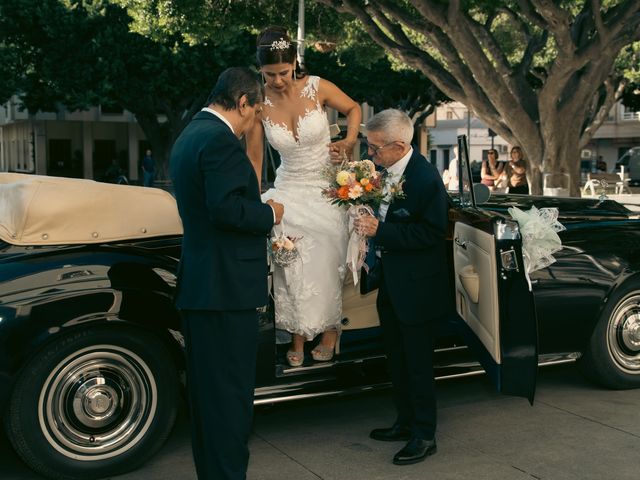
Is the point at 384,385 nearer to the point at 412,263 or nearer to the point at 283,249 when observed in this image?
the point at 412,263

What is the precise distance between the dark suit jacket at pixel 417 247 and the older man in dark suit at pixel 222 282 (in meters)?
0.91

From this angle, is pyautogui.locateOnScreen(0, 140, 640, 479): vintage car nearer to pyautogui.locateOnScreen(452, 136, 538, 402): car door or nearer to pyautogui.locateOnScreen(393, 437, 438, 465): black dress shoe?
pyautogui.locateOnScreen(452, 136, 538, 402): car door

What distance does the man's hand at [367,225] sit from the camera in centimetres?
421

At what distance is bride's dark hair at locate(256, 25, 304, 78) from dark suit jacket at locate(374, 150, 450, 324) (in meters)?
0.87

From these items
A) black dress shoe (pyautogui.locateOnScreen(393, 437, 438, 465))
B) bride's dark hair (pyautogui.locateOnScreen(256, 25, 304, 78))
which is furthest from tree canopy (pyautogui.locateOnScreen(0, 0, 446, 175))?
black dress shoe (pyautogui.locateOnScreen(393, 437, 438, 465))

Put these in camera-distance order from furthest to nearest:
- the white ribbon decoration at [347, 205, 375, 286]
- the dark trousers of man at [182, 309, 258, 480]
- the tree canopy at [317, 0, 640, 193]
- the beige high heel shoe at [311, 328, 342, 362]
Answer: the tree canopy at [317, 0, 640, 193] < the beige high heel shoe at [311, 328, 342, 362] < the white ribbon decoration at [347, 205, 375, 286] < the dark trousers of man at [182, 309, 258, 480]

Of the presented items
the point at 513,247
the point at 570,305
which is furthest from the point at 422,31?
the point at 513,247

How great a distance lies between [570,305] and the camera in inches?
201

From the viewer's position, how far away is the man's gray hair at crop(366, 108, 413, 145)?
14.0ft

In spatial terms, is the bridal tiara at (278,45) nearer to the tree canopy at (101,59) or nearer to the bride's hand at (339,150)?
the bride's hand at (339,150)

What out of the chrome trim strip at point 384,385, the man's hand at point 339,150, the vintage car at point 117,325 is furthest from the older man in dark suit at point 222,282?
the man's hand at point 339,150

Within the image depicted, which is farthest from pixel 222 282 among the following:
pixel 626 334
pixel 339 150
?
pixel 626 334

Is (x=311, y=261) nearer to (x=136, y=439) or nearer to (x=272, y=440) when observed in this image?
(x=272, y=440)

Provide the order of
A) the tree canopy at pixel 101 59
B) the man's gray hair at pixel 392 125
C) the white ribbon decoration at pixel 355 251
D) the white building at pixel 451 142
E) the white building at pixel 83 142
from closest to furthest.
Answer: the man's gray hair at pixel 392 125, the white ribbon decoration at pixel 355 251, the tree canopy at pixel 101 59, the white building at pixel 83 142, the white building at pixel 451 142
